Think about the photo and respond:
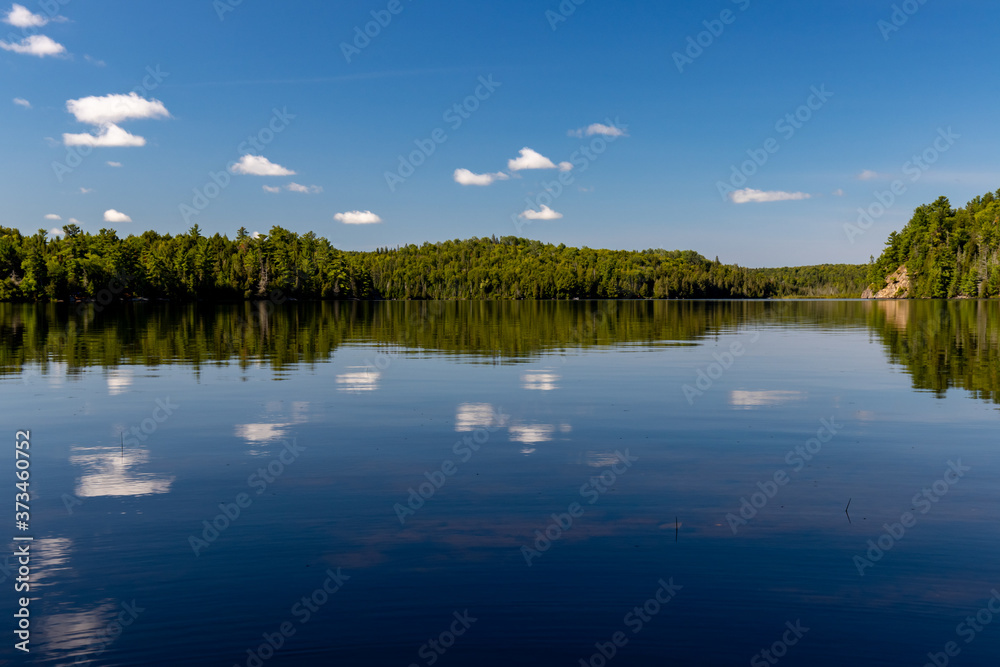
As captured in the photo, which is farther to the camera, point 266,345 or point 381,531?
point 266,345

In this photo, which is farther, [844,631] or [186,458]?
[186,458]

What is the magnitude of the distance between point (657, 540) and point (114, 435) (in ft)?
53.8

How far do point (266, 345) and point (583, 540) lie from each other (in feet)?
156

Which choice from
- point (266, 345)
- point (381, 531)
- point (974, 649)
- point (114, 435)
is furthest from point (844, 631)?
point (266, 345)

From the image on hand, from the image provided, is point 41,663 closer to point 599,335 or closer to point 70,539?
point 70,539

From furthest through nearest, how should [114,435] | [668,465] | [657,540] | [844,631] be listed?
[114,435] → [668,465] → [657,540] → [844,631]

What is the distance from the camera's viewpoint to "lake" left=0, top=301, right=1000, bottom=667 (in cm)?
927

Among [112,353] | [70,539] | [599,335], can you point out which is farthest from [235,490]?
[599,335]

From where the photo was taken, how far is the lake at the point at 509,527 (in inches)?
365

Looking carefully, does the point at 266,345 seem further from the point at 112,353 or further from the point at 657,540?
the point at 657,540

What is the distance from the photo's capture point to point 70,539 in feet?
40.8

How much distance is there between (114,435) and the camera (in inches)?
838

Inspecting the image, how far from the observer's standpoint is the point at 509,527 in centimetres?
1306

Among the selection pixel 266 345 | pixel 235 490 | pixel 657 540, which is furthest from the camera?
pixel 266 345
